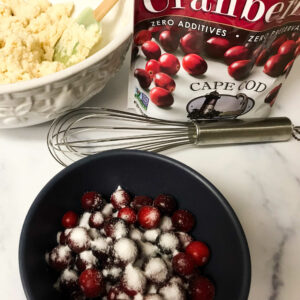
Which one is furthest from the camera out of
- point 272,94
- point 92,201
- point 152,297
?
point 272,94

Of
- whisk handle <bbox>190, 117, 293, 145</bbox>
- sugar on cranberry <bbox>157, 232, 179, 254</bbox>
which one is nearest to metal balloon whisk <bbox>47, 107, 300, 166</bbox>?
whisk handle <bbox>190, 117, 293, 145</bbox>

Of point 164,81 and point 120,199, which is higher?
point 164,81

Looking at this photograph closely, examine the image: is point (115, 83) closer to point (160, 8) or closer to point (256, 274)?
point (160, 8)

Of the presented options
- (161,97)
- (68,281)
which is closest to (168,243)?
(68,281)

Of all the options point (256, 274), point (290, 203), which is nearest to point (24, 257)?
point (256, 274)

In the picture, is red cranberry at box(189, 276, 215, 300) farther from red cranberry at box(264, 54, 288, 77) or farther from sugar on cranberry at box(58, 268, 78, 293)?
red cranberry at box(264, 54, 288, 77)

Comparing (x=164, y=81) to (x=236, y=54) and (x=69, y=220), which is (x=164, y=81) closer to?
(x=236, y=54)

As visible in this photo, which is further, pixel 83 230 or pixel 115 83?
pixel 115 83
